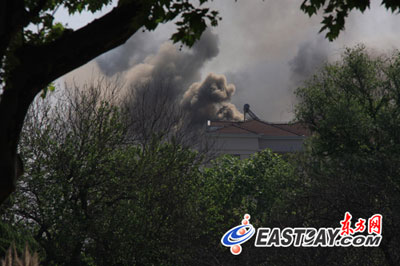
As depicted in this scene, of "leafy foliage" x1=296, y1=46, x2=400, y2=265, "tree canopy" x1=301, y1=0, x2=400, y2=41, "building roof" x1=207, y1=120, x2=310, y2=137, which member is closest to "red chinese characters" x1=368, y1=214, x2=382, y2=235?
"leafy foliage" x1=296, y1=46, x2=400, y2=265

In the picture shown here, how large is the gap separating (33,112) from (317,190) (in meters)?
12.5

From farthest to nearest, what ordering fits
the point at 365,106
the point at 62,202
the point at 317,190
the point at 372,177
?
the point at 365,106
the point at 62,202
the point at 372,177
the point at 317,190

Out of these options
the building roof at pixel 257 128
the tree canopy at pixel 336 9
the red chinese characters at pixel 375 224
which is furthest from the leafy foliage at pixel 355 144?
the building roof at pixel 257 128

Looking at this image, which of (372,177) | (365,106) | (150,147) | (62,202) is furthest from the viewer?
(365,106)

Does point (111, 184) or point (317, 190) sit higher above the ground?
point (111, 184)

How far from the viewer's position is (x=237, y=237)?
18.3 m

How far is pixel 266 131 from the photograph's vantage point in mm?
63094

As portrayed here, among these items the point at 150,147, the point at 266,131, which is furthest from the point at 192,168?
the point at 266,131

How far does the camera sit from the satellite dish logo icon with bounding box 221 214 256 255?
16578 millimetres

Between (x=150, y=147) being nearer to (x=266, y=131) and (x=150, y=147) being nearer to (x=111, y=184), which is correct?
(x=111, y=184)

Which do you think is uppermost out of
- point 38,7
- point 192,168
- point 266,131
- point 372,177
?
point 266,131

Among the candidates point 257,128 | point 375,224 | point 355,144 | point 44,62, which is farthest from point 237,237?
point 257,128

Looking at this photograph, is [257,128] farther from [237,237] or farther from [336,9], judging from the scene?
[336,9]

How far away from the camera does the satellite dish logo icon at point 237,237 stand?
54.4 ft
